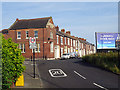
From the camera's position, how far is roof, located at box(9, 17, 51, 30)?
1570 inches

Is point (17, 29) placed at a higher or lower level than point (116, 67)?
higher

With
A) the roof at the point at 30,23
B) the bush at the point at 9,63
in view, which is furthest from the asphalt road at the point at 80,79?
the roof at the point at 30,23

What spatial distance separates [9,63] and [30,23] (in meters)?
33.7

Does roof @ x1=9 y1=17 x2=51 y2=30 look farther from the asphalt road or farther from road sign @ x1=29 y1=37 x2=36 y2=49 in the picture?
road sign @ x1=29 y1=37 x2=36 y2=49

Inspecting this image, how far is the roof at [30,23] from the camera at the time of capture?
3988cm

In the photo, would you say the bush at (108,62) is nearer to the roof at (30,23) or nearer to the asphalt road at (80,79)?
the asphalt road at (80,79)

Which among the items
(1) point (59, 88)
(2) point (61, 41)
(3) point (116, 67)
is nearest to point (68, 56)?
(2) point (61, 41)

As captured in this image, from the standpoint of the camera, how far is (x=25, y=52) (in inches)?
1570

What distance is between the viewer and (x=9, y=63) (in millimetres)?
8477

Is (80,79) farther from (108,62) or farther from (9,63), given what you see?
(108,62)

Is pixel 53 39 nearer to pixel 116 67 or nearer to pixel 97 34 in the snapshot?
pixel 97 34

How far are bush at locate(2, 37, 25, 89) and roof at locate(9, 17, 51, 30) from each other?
29902 mm

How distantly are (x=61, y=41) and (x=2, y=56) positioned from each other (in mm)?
39963

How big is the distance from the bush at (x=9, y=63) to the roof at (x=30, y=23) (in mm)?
29902
